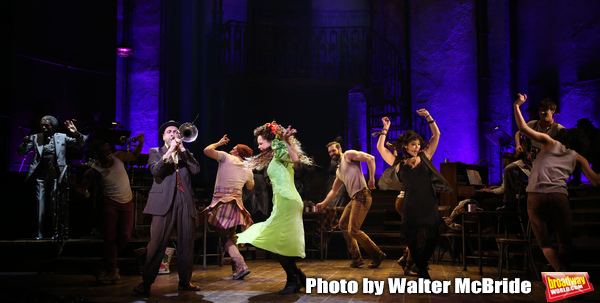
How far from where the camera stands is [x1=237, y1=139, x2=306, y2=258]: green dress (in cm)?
544

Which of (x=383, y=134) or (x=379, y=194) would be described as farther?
(x=379, y=194)

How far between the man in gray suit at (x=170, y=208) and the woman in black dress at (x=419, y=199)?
2.38 metres

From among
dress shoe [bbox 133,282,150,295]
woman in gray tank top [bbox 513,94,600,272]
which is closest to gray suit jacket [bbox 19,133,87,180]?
dress shoe [bbox 133,282,150,295]

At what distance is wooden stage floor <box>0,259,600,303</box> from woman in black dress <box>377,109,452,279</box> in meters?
0.54

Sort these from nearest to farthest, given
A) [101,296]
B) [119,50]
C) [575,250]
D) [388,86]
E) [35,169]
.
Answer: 1. [101,296]
2. [575,250]
3. [35,169]
4. [119,50]
5. [388,86]

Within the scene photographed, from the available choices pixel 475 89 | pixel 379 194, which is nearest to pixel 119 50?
pixel 379 194

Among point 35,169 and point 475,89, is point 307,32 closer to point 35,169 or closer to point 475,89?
point 475,89

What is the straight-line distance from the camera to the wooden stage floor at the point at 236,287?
17.5ft


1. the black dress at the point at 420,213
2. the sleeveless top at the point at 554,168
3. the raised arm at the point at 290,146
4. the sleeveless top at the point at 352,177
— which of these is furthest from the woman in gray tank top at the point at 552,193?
the sleeveless top at the point at 352,177

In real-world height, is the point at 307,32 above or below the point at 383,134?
above

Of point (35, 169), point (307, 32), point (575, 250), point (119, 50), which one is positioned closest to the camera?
point (575, 250)

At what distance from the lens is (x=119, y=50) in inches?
477

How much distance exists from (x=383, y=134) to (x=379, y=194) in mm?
5007

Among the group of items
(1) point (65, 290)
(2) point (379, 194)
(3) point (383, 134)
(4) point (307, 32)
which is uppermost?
(4) point (307, 32)
